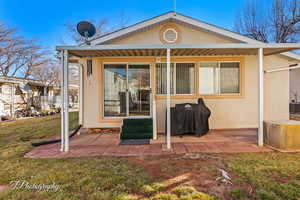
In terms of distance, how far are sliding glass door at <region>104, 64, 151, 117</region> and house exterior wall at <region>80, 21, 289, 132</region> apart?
0.21 meters

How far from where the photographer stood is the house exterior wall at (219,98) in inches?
234

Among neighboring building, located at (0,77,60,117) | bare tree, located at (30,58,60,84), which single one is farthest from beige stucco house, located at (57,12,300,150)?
bare tree, located at (30,58,60,84)

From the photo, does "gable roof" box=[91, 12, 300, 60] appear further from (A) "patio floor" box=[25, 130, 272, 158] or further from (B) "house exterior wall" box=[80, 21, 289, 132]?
(A) "patio floor" box=[25, 130, 272, 158]

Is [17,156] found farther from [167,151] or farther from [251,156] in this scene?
[251,156]

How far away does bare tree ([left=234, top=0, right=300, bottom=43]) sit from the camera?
13.7 meters

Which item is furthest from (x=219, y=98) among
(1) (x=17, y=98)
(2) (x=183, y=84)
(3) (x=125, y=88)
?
(1) (x=17, y=98)

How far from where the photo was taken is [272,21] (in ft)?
48.1

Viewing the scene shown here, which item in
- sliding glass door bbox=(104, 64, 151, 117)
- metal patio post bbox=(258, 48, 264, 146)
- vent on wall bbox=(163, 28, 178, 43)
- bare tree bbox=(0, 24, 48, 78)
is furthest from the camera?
bare tree bbox=(0, 24, 48, 78)

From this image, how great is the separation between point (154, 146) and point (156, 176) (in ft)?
5.14

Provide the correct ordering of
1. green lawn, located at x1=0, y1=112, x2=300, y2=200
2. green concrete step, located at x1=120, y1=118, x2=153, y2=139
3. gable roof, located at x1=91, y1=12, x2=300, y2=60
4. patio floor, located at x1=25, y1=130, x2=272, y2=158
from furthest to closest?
gable roof, located at x1=91, y1=12, x2=300, y2=60 → green concrete step, located at x1=120, y1=118, x2=153, y2=139 → patio floor, located at x1=25, y1=130, x2=272, y2=158 → green lawn, located at x1=0, y1=112, x2=300, y2=200

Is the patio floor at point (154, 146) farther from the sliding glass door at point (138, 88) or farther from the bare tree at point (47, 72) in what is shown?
the bare tree at point (47, 72)

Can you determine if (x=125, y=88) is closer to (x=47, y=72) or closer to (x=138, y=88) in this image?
(x=138, y=88)

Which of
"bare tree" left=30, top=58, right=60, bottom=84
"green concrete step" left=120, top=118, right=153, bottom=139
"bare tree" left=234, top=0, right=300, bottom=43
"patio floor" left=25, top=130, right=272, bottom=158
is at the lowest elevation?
"patio floor" left=25, top=130, right=272, bottom=158

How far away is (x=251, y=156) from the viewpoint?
11.8ft
